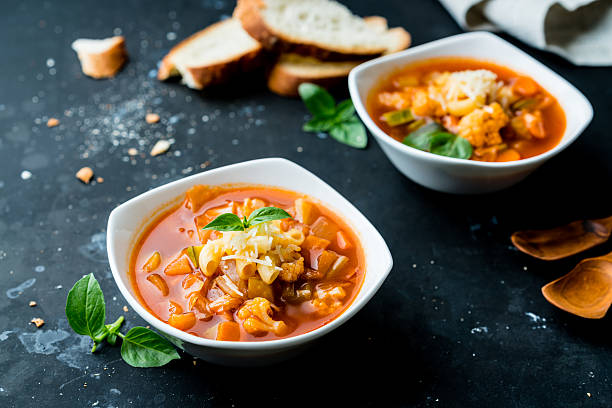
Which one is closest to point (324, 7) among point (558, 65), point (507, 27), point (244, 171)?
point (507, 27)

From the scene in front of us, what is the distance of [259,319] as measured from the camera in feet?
7.25

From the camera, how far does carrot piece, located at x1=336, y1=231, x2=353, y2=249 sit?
8.27 ft

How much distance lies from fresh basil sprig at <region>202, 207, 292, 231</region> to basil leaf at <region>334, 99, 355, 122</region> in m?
1.46

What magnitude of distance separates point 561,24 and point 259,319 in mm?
3077

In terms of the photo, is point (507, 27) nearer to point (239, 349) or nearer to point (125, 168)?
point (125, 168)

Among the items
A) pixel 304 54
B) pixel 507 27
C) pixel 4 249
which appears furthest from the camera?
pixel 507 27

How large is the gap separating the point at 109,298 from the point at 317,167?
130cm

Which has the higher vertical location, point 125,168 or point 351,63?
point 351,63

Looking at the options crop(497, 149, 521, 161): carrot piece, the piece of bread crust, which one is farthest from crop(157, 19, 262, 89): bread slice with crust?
crop(497, 149, 521, 161): carrot piece

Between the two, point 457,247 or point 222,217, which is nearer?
point 222,217

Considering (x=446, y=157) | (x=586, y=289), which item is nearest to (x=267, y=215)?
(x=446, y=157)

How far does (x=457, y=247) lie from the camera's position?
302 cm

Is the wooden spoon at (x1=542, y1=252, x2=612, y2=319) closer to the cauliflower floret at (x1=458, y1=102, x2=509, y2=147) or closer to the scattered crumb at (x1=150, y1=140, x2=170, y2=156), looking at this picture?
the cauliflower floret at (x1=458, y1=102, x2=509, y2=147)

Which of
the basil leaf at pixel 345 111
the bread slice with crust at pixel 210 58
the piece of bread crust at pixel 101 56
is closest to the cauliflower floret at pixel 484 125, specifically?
the basil leaf at pixel 345 111
